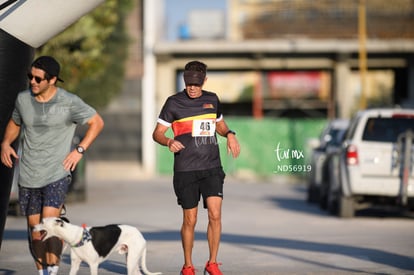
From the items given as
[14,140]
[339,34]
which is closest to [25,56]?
[14,140]

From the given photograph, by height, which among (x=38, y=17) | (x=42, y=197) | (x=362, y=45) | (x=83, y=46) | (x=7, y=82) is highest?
(x=362, y=45)

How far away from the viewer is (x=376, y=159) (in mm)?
17047

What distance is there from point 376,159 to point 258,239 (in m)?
3.77

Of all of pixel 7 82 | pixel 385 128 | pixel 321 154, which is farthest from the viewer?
pixel 321 154

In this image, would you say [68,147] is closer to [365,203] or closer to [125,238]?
[125,238]

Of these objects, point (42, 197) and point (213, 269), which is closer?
point (42, 197)

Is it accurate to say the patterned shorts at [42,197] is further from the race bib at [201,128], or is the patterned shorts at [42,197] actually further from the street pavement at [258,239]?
the street pavement at [258,239]

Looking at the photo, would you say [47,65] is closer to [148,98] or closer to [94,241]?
[94,241]

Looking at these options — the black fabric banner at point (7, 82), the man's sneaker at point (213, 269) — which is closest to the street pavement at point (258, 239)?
the man's sneaker at point (213, 269)

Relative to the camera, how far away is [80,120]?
27.5ft

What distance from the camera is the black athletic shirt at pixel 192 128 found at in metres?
9.27

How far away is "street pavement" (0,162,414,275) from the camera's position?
10.6m

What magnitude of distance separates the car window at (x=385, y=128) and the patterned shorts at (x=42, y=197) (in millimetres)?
9566

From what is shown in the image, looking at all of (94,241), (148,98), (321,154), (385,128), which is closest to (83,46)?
(321,154)
